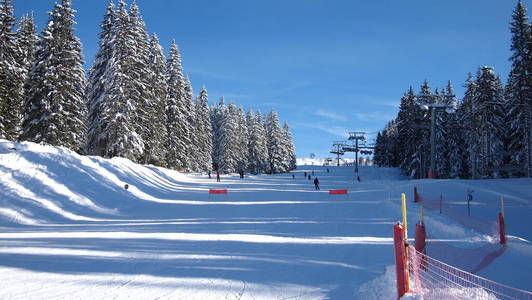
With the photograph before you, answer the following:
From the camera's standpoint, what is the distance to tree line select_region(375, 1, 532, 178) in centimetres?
3600

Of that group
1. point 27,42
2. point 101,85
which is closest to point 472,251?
point 101,85

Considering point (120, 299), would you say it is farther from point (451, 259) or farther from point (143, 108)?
point (143, 108)

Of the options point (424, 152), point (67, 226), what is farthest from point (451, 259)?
point (424, 152)

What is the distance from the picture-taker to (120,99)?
115 ft

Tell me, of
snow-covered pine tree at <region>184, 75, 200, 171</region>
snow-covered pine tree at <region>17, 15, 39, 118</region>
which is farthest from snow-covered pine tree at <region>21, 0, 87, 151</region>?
snow-covered pine tree at <region>184, 75, 200, 171</region>

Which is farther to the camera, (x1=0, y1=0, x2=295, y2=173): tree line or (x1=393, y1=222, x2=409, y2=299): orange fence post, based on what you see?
(x1=0, y1=0, x2=295, y2=173): tree line

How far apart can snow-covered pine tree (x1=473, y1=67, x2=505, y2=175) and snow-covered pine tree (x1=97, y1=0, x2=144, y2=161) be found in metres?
38.0

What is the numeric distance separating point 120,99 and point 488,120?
4033 centimetres

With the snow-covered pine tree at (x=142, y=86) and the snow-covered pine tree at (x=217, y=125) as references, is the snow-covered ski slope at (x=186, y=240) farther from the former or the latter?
the snow-covered pine tree at (x=217, y=125)

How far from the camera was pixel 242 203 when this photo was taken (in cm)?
2280

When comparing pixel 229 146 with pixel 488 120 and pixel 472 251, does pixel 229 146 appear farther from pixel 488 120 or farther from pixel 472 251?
pixel 472 251

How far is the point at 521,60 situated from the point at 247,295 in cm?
3959

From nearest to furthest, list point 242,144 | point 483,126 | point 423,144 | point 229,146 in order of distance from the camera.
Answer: point 483,126, point 423,144, point 229,146, point 242,144

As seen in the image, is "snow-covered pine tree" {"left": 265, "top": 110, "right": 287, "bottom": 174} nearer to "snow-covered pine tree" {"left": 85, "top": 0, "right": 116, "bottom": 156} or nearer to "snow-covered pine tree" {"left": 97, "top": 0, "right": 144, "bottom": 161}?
"snow-covered pine tree" {"left": 97, "top": 0, "right": 144, "bottom": 161}
